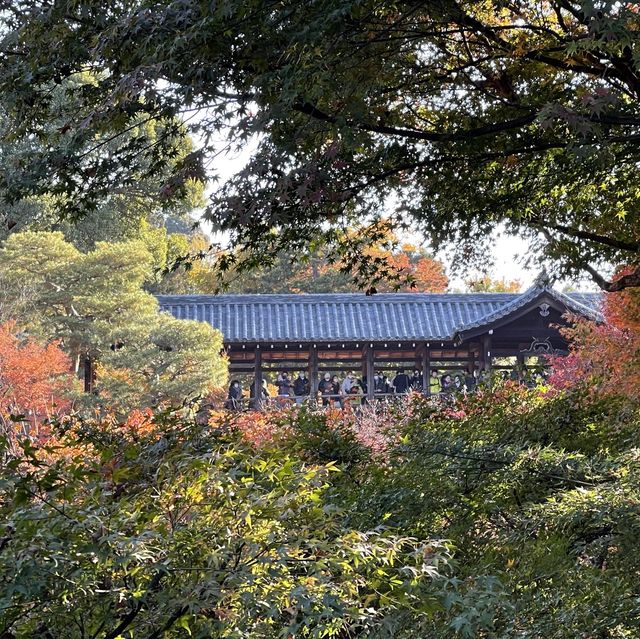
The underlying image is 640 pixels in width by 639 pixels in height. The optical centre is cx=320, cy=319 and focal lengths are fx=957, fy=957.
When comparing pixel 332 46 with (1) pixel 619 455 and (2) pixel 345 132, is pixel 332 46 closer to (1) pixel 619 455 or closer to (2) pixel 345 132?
(2) pixel 345 132

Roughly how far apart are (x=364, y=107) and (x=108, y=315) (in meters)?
13.9

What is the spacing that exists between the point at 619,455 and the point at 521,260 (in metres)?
3.22

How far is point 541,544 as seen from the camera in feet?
13.6

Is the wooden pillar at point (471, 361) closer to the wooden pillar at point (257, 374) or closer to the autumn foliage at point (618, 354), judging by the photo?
the wooden pillar at point (257, 374)

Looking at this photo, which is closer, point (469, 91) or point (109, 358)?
point (469, 91)

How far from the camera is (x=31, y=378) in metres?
15.5

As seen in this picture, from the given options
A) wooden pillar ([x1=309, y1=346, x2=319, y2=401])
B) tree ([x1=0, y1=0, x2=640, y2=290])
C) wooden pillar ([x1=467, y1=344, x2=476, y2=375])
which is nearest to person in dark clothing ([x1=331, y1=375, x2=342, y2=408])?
wooden pillar ([x1=309, y1=346, x2=319, y2=401])

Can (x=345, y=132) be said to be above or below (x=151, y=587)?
above

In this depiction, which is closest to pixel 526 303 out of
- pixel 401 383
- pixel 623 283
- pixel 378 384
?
pixel 401 383

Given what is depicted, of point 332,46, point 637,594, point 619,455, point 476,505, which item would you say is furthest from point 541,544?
point 332,46

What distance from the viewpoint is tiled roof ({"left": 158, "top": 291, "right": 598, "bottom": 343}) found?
22.0 meters

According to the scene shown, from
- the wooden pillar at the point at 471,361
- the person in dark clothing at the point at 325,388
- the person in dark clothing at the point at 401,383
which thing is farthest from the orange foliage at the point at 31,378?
the wooden pillar at the point at 471,361

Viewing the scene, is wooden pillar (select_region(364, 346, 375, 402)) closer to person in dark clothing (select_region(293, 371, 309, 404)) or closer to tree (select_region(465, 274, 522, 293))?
person in dark clothing (select_region(293, 371, 309, 404))

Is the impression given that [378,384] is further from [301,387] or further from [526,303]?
[526,303]
